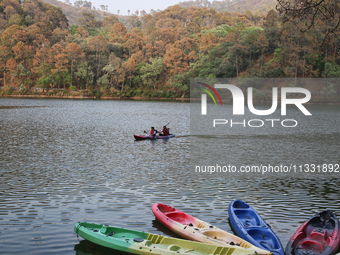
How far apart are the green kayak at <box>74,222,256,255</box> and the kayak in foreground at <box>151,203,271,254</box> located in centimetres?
39

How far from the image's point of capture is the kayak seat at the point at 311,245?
9.28m

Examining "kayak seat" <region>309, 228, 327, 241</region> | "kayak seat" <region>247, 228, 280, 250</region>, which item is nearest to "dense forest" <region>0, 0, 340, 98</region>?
"kayak seat" <region>309, 228, 327, 241</region>

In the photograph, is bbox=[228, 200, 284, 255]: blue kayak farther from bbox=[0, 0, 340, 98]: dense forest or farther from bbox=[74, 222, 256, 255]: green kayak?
bbox=[0, 0, 340, 98]: dense forest

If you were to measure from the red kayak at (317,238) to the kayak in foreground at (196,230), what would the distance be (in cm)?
128

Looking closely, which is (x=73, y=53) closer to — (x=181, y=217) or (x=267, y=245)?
(x=181, y=217)

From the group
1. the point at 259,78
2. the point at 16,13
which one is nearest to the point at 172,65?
the point at 259,78

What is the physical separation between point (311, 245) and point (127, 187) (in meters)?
8.23

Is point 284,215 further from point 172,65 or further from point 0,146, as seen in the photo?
point 172,65

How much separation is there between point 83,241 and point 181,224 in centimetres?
280

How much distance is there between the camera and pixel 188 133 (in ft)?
120

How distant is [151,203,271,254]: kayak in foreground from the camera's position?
9.02 metres

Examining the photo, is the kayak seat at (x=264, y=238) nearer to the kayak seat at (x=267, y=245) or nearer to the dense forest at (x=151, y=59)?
the kayak seat at (x=267, y=245)

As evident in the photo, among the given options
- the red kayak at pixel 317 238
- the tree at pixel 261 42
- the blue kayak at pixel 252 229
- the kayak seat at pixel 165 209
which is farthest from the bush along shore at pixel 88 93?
the red kayak at pixel 317 238

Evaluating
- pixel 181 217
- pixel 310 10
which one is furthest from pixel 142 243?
pixel 310 10
